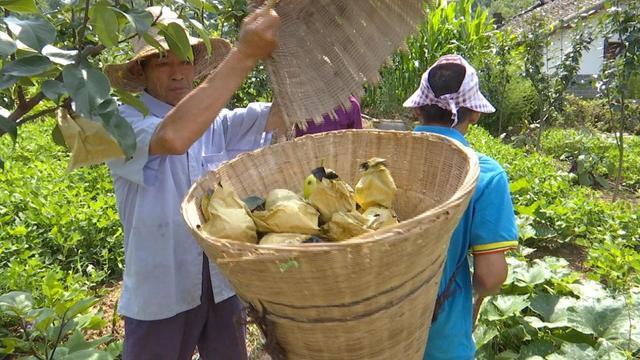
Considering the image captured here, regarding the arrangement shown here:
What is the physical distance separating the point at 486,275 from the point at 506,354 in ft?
3.39

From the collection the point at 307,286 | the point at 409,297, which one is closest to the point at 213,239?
the point at 307,286

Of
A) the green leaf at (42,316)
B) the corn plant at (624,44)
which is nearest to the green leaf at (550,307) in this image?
the green leaf at (42,316)

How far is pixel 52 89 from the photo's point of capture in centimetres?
85

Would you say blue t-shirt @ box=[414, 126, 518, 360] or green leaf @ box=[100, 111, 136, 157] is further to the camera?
blue t-shirt @ box=[414, 126, 518, 360]

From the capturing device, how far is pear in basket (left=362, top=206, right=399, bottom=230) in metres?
1.09

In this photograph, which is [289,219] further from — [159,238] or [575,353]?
[575,353]

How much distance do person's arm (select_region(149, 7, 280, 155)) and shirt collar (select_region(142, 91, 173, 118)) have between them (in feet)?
0.97

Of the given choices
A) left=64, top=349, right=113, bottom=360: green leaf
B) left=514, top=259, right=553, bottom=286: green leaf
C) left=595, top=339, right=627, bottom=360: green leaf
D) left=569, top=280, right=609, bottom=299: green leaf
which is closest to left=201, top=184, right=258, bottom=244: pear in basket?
left=64, top=349, right=113, bottom=360: green leaf

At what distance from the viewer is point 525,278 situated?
103 inches

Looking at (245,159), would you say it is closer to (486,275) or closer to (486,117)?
(486,275)

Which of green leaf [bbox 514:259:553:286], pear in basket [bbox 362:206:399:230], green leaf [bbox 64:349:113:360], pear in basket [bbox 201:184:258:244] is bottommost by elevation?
green leaf [bbox 514:259:553:286]

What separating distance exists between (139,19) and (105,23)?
2.5 inches

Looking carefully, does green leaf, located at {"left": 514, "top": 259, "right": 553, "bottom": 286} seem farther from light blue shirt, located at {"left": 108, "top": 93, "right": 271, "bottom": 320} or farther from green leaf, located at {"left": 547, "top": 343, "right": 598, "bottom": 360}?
light blue shirt, located at {"left": 108, "top": 93, "right": 271, "bottom": 320}

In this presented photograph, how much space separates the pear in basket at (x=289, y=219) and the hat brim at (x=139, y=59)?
2.19 feet
